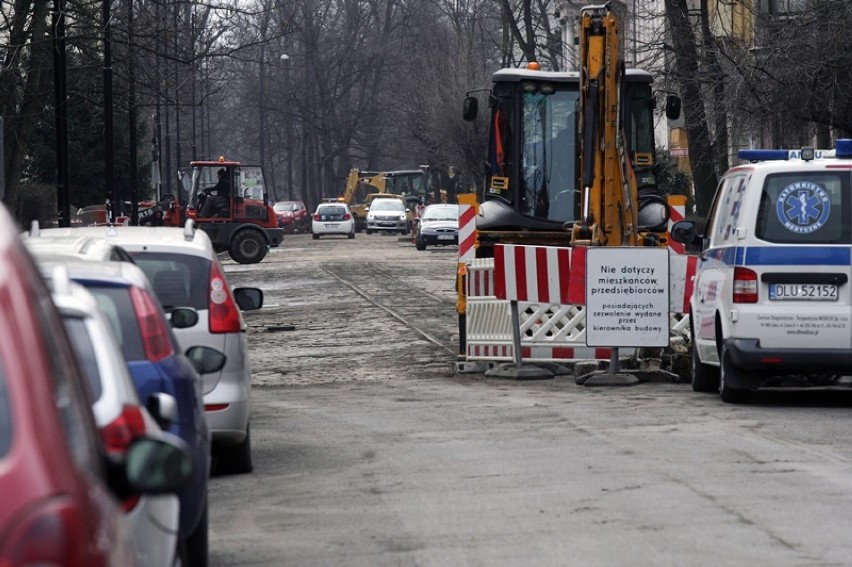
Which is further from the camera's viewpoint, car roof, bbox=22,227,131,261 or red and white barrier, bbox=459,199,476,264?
red and white barrier, bbox=459,199,476,264

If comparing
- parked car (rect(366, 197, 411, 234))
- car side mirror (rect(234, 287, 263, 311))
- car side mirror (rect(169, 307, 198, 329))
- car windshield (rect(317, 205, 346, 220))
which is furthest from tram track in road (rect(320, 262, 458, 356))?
parked car (rect(366, 197, 411, 234))

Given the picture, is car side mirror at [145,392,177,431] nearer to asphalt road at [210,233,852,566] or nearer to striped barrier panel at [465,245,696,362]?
asphalt road at [210,233,852,566]

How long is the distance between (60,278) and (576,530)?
406 cm

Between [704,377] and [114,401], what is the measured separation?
35.8 feet

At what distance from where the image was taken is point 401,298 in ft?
104

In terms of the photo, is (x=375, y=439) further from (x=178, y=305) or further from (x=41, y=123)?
(x=41, y=123)

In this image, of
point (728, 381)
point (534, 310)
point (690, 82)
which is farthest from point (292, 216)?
point (728, 381)

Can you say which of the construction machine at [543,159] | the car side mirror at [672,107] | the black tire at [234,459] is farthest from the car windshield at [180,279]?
the car side mirror at [672,107]

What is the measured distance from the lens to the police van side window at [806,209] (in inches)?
538

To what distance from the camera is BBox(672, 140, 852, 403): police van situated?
1352cm

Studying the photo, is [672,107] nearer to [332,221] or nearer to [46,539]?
[46,539]

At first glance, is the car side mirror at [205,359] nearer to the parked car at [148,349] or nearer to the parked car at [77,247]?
the parked car at [77,247]

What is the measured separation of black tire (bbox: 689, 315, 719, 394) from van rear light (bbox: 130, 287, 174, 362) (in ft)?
29.3

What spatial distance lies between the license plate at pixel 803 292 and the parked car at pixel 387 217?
64514 mm
